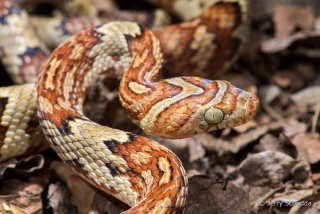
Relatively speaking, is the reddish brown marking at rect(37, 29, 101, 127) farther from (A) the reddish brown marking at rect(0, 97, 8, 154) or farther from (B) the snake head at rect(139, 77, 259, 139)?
(B) the snake head at rect(139, 77, 259, 139)

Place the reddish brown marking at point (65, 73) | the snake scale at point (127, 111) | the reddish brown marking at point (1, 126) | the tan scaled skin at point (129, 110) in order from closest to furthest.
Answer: the tan scaled skin at point (129, 110)
the snake scale at point (127, 111)
the reddish brown marking at point (65, 73)
the reddish brown marking at point (1, 126)

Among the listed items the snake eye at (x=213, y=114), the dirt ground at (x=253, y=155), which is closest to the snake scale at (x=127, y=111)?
the snake eye at (x=213, y=114)

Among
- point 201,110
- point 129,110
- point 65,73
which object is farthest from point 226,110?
point 65,73

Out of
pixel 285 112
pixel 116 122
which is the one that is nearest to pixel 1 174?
pixel 116 122

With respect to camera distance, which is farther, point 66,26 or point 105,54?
point 66,26

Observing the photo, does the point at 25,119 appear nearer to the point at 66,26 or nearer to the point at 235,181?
the point at 66,26

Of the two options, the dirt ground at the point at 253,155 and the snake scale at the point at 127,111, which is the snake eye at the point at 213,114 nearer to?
the snake scale at the point at 127,111
